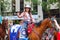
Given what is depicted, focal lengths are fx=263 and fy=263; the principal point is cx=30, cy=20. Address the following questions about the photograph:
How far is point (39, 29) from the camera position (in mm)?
10172

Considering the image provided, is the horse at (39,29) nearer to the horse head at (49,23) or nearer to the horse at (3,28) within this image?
the horse head at (49,23)

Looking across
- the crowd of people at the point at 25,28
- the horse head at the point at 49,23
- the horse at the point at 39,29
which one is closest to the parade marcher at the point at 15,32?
the crowd of people at the point at 25,28

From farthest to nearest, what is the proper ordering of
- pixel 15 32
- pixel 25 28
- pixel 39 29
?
1. pixel 15 32
2. pixel 25 28
3. pixel 39 29

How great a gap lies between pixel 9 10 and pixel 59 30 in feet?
68.1

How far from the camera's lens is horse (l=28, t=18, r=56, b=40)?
32.9ft

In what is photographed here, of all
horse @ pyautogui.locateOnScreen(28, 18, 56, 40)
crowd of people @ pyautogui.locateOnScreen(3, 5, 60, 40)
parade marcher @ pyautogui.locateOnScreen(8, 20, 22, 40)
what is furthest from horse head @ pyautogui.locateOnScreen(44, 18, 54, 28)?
parade marcher @ pyautogui.locateOnScreen(8, 20, 22, 40)

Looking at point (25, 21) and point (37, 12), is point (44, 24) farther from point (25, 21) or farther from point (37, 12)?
point (37, 12)

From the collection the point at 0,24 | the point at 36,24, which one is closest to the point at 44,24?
the point at 36,24

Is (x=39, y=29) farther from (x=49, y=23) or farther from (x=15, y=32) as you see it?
Answer: (x=15, y=32)

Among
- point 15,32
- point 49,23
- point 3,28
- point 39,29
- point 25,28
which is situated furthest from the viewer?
point 3,28

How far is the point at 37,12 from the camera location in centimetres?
3059

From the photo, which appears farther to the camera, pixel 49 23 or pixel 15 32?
pixel 15 32

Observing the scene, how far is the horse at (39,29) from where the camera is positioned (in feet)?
32.9

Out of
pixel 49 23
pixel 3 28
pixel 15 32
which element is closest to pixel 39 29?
pixel 49 23
